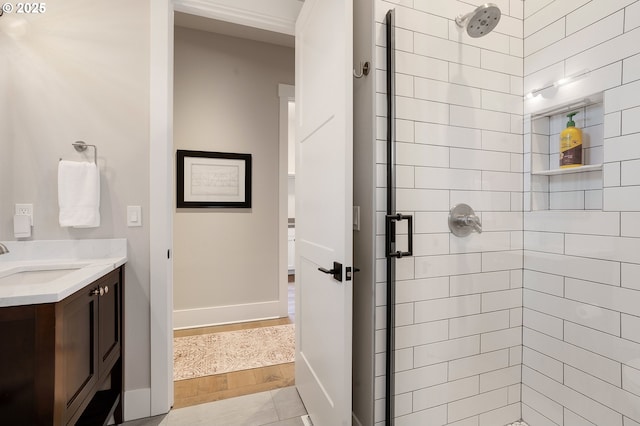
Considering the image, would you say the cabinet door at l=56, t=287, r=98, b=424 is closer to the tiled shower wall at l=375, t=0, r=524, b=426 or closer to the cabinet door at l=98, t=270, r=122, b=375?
the cabinet door at l=98, t=270, r=122, b=375

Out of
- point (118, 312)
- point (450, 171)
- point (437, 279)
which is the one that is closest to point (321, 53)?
point (450, 171)

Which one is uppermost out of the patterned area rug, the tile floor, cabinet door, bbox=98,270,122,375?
cabinet door, bbox=98,270,122,375

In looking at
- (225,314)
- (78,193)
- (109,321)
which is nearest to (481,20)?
(78,193)

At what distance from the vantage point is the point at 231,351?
252 centimetres

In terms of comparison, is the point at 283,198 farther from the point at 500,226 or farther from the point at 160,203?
the point at 500,226

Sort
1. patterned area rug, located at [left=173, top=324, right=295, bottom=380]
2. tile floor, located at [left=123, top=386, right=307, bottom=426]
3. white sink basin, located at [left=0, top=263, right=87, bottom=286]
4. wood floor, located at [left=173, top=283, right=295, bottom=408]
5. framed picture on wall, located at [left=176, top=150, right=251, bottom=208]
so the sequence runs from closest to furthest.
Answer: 1. white sink basin, located at [left=0, top=263, right=87, bottom=286]
2. tile floor, located at [left=123, top=386, right=307, bottom=426]
3. wood floor, located at [left=173, top=283, right=295, bottom=408]
4. patterned area rug, located at [left=173, top=324, right=295, bottom=380]
5. framed picture on wall, located at [left=176, top=150, right=251, bottom=208]

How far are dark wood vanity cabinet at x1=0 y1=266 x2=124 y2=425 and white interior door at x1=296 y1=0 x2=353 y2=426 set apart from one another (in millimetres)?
1028

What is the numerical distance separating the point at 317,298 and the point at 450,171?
0.91 metres

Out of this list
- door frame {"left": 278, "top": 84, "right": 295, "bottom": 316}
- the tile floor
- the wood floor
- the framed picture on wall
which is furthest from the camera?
door frame {"left": 278, "top": 84, "right": 295, "bottom": 316}

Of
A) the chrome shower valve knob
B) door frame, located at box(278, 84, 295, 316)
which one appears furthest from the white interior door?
door frame, located at box(278, 84, 295, 316)

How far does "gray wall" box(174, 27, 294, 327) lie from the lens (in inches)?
117

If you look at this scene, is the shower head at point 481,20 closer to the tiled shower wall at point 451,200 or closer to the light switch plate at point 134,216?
the tiled shower wall at point 451,200

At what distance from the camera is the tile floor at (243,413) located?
67.0 inches

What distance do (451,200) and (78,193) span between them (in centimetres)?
189
